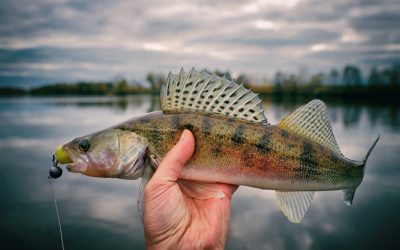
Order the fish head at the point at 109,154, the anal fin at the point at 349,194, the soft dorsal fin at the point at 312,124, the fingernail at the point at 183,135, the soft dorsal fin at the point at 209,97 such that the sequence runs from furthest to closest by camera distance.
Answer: the anal fin at the point at 349,194 < the soft dorsal fin at the point at 312,124 < the soft dorsal fin at the point at 209,97 < the fish head at the point at 109,154 < the fingernail at the point at 183,135

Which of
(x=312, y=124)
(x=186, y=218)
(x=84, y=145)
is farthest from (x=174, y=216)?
(x=312, y=124)

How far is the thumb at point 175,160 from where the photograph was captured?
3.48m

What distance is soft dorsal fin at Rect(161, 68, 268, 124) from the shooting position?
12.6 feet

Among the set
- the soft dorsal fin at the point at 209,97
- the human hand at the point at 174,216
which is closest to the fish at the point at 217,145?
the soft dorsal fin at the point at 209,97

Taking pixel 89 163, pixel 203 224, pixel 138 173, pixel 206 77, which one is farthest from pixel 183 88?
pixel 203 224

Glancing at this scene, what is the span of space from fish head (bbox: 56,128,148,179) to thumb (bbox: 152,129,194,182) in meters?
0.36

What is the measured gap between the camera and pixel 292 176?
3881mm

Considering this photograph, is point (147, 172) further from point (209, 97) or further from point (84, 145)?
point (209, 97)

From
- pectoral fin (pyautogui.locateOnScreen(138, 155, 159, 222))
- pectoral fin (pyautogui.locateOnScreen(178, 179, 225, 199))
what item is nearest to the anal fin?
pectoral fin (pyautogui.locateOnScreen(178, 179, 225, 199))

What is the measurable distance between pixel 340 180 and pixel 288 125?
893mm

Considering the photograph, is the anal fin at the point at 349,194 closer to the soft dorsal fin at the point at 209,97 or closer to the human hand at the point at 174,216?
the soft dorsal fin at the point at 209,97

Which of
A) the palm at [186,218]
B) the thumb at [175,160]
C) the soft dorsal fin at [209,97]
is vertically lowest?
the palm at [186,218]

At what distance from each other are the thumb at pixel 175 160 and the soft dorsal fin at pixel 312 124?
115 centimetres

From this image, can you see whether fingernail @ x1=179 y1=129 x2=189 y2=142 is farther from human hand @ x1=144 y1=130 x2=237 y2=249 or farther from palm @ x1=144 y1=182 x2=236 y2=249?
palm @ x1=144 y1=182 x2=236 y2=249
